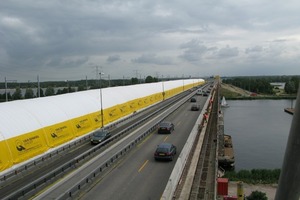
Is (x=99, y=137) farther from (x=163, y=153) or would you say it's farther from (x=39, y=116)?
(x=163, y=153)

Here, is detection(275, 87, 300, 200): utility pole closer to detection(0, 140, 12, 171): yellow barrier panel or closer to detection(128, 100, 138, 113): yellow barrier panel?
detection(0, 140, 12, 171): yellow barrier panel

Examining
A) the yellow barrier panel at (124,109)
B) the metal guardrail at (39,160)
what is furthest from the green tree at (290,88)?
the metal guardrail at (39,160)

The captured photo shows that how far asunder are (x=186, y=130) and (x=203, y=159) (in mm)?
8337

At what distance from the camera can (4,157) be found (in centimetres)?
2256

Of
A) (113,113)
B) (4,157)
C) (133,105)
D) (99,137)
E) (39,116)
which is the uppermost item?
(39,116)

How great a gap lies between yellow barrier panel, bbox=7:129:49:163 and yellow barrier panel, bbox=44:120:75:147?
3.03ft

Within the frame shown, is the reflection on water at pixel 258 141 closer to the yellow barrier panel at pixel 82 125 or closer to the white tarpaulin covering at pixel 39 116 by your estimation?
the yellow barrier panel at pixel 82 125

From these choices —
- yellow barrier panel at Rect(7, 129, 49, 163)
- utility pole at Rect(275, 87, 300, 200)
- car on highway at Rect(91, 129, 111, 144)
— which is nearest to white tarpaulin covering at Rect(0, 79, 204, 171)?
yellow barrier panel at Rect(7, 129, 49, 163)

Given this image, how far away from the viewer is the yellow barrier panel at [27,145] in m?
23.8

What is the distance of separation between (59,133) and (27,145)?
18.4 ft

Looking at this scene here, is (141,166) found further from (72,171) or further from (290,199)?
(290,199)

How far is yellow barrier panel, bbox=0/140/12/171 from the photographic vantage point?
73.1ft

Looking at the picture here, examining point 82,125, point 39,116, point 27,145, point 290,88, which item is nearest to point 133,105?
point 82,125

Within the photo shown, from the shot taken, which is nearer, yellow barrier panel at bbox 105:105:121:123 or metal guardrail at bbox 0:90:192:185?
metal guardrail at bbox 0:90:192:185
